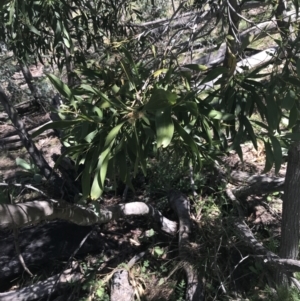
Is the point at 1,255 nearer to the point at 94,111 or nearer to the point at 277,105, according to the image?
the point at 94,111

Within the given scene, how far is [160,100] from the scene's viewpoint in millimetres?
1434

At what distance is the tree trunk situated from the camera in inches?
109

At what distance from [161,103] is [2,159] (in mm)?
5768

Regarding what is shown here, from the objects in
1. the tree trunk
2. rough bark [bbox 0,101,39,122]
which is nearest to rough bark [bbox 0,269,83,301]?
the tree trunk

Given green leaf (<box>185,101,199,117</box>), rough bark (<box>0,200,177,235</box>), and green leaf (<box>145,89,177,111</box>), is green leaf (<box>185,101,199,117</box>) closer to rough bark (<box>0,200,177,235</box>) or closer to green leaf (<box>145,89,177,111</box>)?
green leaf (<box>145,89,177,111</box>)

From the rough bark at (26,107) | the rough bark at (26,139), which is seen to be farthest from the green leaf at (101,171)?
the rough bark at (26,107)

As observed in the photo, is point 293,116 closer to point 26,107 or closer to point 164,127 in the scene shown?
point 164,127

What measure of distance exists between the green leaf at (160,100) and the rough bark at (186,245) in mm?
2493

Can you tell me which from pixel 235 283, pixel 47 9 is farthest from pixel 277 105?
pixel 235 283

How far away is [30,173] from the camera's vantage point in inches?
220

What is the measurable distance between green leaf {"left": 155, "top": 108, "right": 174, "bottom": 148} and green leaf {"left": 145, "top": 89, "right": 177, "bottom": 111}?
22mm

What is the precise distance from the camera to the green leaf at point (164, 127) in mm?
1400

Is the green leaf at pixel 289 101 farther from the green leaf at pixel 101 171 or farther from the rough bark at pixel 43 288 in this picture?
the rough bark at pixel 43 288

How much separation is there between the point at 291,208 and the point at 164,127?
195 centimetres
